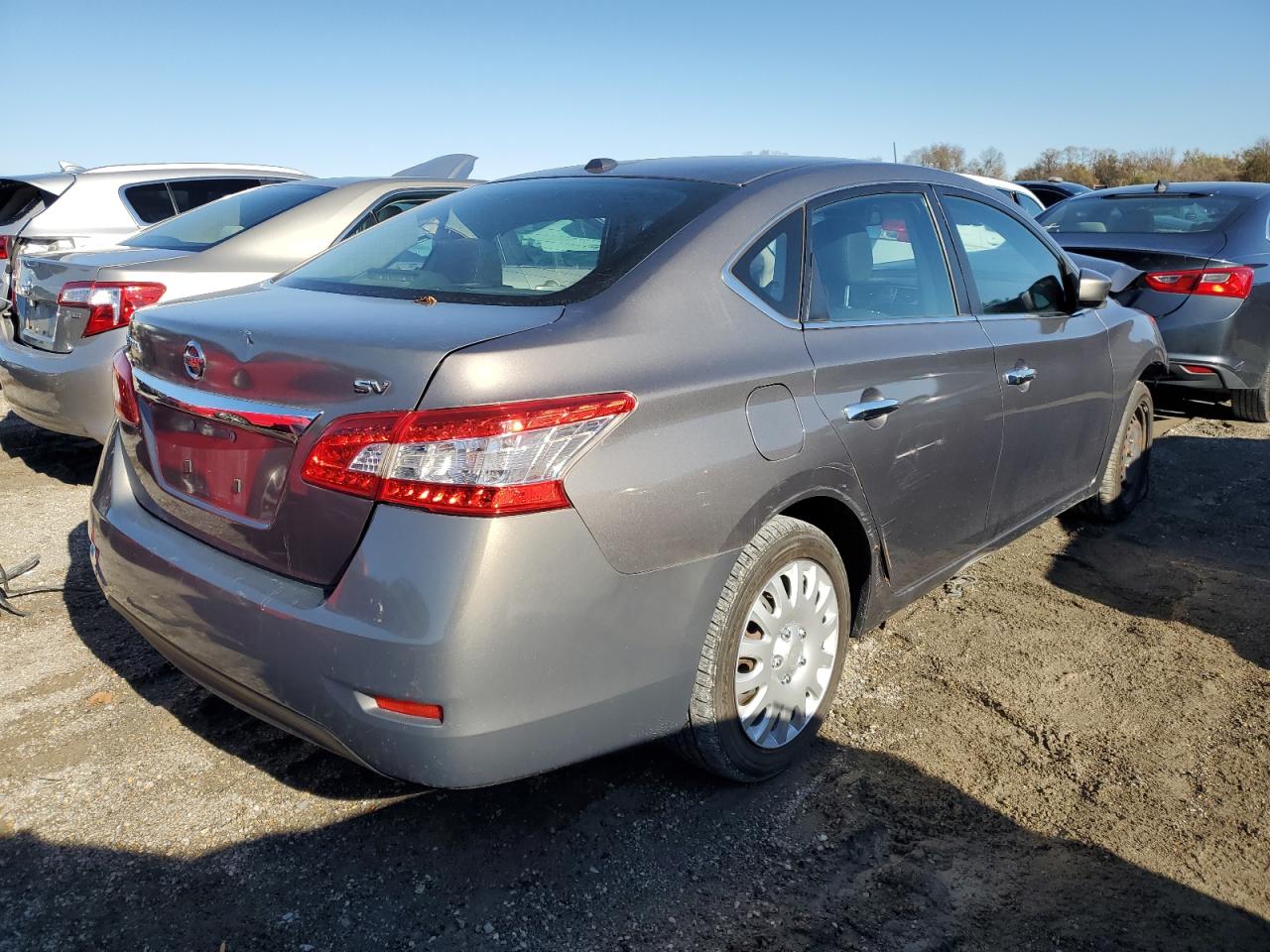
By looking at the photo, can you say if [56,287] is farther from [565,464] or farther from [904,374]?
[904,374]

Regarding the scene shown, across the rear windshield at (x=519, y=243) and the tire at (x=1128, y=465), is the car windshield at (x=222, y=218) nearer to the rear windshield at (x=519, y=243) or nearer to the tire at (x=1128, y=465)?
the rear windshield at (x=519, y=243)

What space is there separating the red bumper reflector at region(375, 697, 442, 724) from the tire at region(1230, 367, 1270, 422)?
6.43m

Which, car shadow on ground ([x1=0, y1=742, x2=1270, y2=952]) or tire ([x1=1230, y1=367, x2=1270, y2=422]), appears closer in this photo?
car shadow on ground ([x1=0, y1=742, x2=1270, y2=952])

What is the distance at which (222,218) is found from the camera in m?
5.54

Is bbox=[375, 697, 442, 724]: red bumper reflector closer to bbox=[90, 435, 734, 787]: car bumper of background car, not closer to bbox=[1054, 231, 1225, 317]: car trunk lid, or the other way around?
bbox=[90, 435, 734, 787]: car bumper of background car

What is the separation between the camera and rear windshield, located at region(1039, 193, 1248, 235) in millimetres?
6664

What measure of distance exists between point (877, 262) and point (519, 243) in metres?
1.13

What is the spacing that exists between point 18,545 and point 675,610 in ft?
11.6

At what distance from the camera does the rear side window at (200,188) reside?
688 centimetres

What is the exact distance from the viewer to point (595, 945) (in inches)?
83.7

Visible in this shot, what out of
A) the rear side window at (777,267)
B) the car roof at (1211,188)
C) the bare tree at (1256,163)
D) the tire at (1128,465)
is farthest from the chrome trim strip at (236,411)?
the bare tree at (1256,163)

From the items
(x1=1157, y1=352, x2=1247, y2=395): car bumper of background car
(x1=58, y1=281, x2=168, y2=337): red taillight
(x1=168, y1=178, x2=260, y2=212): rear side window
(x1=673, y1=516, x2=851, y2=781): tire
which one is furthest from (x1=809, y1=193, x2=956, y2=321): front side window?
(x1=168, y1=178, x2=260, y2=212): rear side window

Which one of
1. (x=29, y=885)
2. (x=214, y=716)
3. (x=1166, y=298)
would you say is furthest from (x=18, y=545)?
(x=1166, y=298)

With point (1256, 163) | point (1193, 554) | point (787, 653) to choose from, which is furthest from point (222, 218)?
point (1256, 163)
